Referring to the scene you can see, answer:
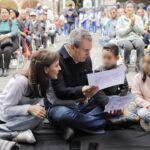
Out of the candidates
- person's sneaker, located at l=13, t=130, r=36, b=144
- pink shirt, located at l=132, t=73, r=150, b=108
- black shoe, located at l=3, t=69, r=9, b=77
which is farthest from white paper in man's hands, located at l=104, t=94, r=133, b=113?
black shoe, located at l=3, t=69, r=9, b=77

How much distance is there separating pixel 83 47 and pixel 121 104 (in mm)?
585

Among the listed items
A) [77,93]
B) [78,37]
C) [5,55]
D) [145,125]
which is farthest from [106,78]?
[5,55]

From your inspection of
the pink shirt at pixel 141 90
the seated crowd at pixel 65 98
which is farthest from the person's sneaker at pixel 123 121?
the pink shirt at pixel 141 90

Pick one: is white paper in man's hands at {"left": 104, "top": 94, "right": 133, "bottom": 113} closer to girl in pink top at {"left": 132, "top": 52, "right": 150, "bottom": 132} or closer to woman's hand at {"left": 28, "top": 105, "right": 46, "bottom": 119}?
girl in pink top at {"left": 132, "top": 52, "right": 150, "bottom": 132}

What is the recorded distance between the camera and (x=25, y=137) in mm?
3834

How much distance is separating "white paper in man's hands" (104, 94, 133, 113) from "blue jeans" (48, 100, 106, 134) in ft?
0.76

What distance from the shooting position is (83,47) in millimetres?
3971

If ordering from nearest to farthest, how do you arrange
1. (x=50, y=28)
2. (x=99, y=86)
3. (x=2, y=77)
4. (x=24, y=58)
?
1. (x=99, y=86)
2. (x=2, y=77)
3. (x=24, y=58)
4. (x=50, y=28)

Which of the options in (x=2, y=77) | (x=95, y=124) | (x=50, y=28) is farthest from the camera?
(x=50, y=28)

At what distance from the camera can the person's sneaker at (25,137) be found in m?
3.82

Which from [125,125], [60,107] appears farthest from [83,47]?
[125,125]

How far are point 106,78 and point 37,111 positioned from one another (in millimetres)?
639

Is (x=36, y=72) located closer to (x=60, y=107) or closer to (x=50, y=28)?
(x=60, y=107)

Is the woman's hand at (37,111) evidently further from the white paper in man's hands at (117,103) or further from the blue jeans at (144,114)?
the blue jeans at (144,114)
